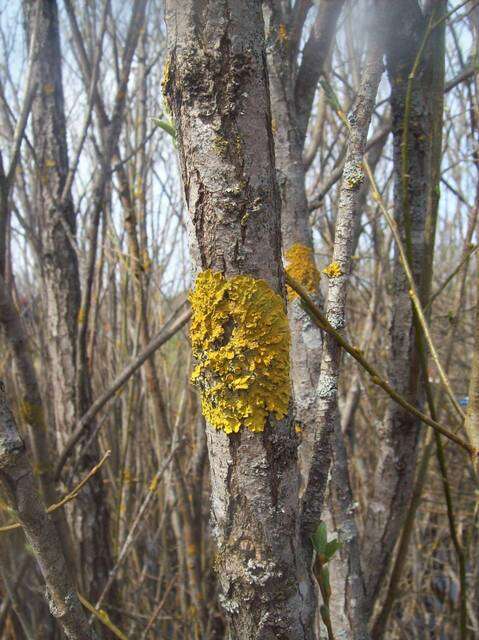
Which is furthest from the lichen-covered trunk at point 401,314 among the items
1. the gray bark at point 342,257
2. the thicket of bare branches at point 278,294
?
the gray bark at point 342,257

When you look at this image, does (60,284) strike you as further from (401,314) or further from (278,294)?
(278,294)

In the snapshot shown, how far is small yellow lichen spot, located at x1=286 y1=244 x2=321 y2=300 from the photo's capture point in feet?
2.93

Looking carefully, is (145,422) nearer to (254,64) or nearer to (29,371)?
(29,371)

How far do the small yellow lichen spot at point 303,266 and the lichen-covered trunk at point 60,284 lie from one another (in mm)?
809

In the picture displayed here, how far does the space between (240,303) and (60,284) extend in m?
1.14

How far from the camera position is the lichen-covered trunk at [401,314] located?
1013 mm

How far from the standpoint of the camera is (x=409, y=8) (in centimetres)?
98

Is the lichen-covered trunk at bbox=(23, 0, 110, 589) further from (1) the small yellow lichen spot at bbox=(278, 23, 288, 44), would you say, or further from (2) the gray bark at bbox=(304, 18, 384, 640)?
(2) the gray bark at bbox=(304, 18, 384, 640)

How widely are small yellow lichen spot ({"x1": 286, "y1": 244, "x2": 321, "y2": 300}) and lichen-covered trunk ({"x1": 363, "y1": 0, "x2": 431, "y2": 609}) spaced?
21 centimetres

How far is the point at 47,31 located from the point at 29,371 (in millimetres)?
997

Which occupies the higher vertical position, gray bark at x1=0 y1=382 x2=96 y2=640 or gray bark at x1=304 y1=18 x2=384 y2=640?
gray bark at x1=304 y1=18 x2=384 y2=640

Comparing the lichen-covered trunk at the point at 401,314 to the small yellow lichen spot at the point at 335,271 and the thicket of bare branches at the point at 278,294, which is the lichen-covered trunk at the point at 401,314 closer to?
the thicket of bare branches at the point at 278,294

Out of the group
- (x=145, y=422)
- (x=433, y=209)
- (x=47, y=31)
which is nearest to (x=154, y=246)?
(x=145, y=422)

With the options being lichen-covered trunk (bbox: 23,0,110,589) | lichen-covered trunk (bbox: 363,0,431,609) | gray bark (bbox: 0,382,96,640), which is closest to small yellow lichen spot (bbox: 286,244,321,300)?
lichen-covered trunk (bbox: 363,0,431,609)
